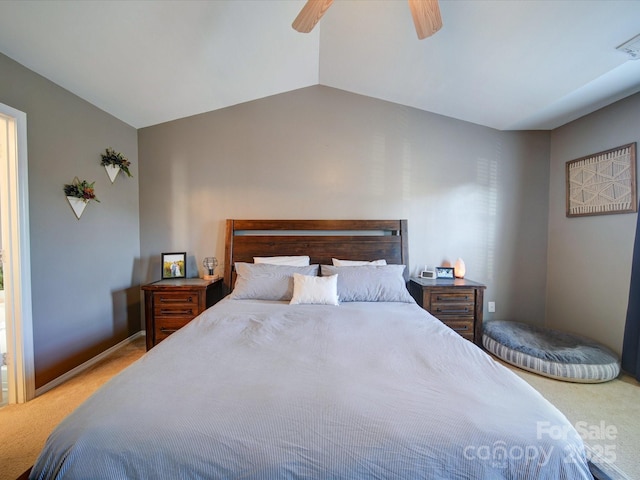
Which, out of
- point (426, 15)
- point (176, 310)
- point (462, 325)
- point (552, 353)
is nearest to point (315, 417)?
point (426, 15)

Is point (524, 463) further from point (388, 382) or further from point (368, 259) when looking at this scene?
point (368, 259)

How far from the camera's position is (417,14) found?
53.7 inches

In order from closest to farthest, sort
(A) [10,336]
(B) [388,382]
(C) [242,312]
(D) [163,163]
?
1. (B) [388,382]
2. (A) [10,336]
3. (C) [242,312]
4. (D) [163,163]

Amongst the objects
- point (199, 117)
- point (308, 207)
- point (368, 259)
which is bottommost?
point (368, 259)

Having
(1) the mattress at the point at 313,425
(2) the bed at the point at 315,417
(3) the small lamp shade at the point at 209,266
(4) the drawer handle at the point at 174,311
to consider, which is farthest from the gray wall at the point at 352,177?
(1) the mattress at the point at 313,425

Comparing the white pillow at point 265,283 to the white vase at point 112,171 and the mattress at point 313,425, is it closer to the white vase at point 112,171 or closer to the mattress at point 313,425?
the mattress at point 313,425

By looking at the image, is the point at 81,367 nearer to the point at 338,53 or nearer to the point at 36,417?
the point at 36,417

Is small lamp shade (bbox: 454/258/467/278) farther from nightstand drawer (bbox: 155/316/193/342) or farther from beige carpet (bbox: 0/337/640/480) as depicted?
nightstand drawer (bbox: 155/316/193/342)

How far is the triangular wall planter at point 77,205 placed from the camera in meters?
2.21

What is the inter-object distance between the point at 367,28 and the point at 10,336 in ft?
11.8

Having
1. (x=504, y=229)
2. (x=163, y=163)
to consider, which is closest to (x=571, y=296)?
(x=504, y=229)

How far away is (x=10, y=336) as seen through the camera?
1.83 m

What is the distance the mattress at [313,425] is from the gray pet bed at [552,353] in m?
1.57

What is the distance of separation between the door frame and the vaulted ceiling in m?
0.68
